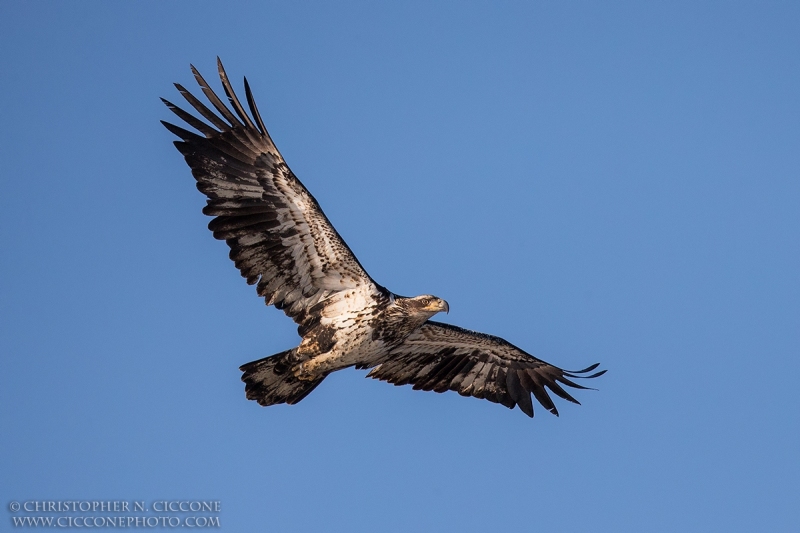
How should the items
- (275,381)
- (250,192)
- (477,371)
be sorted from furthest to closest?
(477,371), (275,381), (250,192)

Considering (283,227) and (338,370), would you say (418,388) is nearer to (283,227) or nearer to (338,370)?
A: (338,370)

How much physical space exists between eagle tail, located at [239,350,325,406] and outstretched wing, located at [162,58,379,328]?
5.04 feet

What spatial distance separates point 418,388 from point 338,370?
6.48 ft

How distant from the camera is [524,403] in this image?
1792 centimetres

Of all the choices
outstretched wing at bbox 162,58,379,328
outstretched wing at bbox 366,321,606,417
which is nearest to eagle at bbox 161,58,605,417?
outstretched wing at bbox 162,58,379,328

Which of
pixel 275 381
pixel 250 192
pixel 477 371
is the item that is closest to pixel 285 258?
pixel 250 192

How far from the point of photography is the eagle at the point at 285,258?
1545cm

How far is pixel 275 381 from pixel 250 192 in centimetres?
284

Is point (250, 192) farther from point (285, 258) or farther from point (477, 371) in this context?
point (477, 371)

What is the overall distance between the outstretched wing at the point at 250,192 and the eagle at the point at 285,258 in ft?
0.05

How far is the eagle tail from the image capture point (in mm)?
15930

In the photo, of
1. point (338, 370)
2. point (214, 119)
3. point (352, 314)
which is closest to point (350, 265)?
point (352, 314)

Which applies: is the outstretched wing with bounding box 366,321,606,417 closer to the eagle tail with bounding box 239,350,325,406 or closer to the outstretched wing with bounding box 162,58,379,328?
the eagle tail with bounding box 239,350,325,406

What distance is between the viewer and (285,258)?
15.8 m
